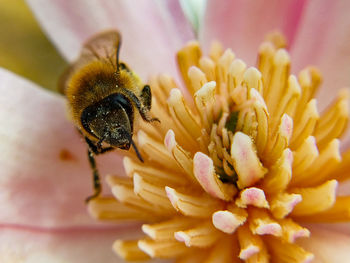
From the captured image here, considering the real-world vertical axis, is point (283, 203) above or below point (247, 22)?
below

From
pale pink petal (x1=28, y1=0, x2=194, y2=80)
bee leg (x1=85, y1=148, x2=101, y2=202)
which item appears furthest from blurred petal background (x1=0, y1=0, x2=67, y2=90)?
bee leg (x1=85, y1=148, x2=101, y2=202)

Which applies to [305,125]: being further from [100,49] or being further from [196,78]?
[100,49]

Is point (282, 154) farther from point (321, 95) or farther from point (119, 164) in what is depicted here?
point (119, 164)

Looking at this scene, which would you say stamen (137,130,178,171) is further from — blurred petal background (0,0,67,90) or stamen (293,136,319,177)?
blurred petal background (0,0,67,90)

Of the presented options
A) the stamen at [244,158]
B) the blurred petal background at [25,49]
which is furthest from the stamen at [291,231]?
the blurred petal background at [25,49]

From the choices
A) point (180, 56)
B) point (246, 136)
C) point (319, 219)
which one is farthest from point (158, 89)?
point (319, 219)

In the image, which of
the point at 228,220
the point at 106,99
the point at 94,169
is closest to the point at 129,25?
the point at 94,169
